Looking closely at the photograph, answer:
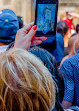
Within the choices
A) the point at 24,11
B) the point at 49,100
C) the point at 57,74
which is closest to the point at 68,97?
the point at 57,74

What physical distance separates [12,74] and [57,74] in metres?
0.42

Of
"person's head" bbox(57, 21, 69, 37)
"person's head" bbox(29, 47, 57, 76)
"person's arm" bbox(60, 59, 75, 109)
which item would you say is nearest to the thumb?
"person's head" bbox(29, 47, 57, 76)

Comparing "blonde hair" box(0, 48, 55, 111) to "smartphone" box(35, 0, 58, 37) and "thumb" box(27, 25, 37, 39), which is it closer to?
"thumb" box(27, 25, 37, 39)

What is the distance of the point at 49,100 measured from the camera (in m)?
0.97

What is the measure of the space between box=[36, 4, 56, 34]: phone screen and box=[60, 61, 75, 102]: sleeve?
37cm

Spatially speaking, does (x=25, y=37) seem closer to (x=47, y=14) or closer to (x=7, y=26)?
(x=47, y=14)

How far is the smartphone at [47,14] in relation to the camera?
58.3 inches

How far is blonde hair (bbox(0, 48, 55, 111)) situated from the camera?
0.91m

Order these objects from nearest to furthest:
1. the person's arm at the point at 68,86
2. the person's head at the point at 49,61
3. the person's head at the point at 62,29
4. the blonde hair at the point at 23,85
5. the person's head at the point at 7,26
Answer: the blonde hair at the point at 23,85, the person's head at the point at 49,61, the person's arm at the point at 68,86, the person's head at the point at 7,26, the person's head at the point at 62,29

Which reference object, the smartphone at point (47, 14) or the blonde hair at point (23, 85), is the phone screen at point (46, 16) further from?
the blonde hair at point (23, 85)

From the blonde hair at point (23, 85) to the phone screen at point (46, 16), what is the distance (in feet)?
1.86

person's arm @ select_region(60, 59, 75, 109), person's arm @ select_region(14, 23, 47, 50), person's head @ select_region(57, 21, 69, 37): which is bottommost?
person's arm @ select_region(60, 59, 75, 109)

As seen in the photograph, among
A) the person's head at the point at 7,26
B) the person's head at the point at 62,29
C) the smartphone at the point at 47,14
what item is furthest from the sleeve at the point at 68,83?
A: the person's head at the point at 62,29

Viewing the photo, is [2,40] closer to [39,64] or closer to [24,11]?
[39,64]
